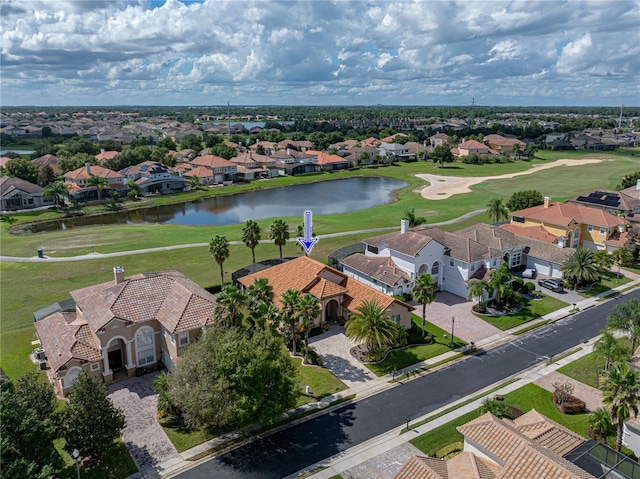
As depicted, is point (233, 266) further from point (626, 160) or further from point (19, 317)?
point (626, 160)

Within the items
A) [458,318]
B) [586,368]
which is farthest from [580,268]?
[586,368]

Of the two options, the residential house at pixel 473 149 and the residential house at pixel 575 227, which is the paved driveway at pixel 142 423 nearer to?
the residential house at pixel 575 227

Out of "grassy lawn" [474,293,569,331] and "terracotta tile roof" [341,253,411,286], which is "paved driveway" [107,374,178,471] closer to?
"terracotta tile roof" [341,253,411,286]

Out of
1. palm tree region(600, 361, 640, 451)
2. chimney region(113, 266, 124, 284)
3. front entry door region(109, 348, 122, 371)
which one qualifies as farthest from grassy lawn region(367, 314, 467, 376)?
chimney region(113, 266, 124, 284)

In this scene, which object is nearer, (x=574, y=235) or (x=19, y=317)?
(x=19, y=317)

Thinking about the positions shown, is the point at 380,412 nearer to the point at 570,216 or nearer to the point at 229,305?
the point at 229,305

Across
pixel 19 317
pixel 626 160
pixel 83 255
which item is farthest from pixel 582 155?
pixel 19 317
